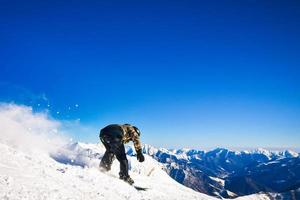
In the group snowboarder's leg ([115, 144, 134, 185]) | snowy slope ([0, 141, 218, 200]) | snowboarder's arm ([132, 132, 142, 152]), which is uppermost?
snowboarder's arm ([132, 132, 142, 152])

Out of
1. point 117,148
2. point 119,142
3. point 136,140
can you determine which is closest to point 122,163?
point 117,148

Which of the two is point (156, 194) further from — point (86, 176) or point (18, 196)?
point (18, 196)

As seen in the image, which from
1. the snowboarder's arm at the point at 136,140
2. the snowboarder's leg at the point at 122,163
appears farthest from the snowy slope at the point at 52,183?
the snowboarder's arm at the point at 136,140

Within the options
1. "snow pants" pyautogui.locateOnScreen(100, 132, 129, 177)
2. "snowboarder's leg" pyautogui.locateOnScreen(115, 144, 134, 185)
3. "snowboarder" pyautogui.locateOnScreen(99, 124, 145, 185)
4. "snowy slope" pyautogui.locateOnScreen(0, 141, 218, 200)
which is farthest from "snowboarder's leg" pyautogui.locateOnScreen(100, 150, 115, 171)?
"snowy slope" pyautogui.locateOnScreen(0, 141, 218, 200)

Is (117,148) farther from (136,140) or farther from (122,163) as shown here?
(136,140)

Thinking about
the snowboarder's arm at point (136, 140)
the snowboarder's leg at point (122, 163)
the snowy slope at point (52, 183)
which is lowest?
the snowy slope at point (52, 183)

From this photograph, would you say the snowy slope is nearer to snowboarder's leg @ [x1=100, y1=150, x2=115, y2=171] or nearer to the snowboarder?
the snowboarder

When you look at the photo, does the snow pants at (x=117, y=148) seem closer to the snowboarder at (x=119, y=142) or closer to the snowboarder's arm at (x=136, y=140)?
the snowboarder at (x=119, y=142)

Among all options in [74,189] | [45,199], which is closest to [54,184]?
[74,189]

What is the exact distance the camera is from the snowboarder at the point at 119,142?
1788 centimetres

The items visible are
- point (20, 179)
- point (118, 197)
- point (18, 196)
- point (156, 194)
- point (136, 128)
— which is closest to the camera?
point (18, 196)

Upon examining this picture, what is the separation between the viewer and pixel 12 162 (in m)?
14.4

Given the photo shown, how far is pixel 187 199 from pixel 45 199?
30.1 feet

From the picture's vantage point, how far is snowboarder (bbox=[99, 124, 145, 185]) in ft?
58.6
